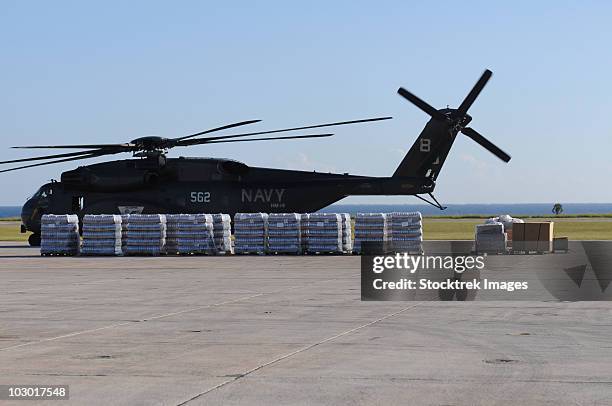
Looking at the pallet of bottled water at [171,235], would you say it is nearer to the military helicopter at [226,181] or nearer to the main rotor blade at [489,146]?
the military helicopter at [226,181]

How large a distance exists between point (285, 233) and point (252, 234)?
1.09 metres

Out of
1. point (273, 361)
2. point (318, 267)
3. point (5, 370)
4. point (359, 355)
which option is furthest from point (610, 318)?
point (318, 267)

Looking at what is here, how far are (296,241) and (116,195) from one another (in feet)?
→ 27.4

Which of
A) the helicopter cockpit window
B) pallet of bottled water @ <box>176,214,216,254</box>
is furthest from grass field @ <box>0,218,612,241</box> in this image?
pallet of bottled water @ <box>176,214,216,254</box>

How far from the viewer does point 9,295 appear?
18328 millimetres

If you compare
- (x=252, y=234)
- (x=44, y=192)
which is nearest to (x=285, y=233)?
(x=252, y=234)

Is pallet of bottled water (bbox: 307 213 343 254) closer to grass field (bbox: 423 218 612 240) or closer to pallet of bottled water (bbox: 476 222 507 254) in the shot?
pallet of bottled water (bbox: 476 222 507 254)

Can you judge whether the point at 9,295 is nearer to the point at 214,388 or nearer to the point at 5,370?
the point at 5,370

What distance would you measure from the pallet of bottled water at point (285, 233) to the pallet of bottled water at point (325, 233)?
445 millimetres

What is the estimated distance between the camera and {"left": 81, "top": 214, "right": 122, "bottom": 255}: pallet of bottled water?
3294 centimetres

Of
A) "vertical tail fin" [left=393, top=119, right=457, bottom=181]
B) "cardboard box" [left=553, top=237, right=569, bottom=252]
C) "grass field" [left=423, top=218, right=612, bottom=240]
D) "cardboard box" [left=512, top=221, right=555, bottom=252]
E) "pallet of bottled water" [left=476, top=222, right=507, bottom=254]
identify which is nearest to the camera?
"pallet of bottled water" [left=476, top=222, right=507, bottom=254]

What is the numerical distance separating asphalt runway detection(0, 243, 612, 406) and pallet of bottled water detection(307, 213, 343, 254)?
12206 millimetres

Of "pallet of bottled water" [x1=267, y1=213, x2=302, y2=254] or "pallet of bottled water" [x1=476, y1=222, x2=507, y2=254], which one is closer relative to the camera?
"pallet of bottled water" [x1=476, y1=222, x2=507, y2=254]

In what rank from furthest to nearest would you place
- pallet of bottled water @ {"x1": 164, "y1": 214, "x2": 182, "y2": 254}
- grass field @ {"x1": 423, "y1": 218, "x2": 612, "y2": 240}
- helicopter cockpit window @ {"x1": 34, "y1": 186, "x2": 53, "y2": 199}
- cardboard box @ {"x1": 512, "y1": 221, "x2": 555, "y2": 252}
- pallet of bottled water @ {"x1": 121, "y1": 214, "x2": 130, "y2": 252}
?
grass field @ {"x1": 423, "y1": 218, "x2": 612, "y2": 240} → helicopter cockpit window @ {"x1": 34, "y1": 186, "x2": 53, "y2": 199} → cardboard box @ {"x1": 512, "y1": 221, "x2": 555, "y2": 252} → pallet of bottled water @ {"x1": 121, "y1": 214, "x2": 130, "y2": 252} → pallet of bottled water @ {"x1": 164, "y1": 214, "x2": 182, "y2": 254}
